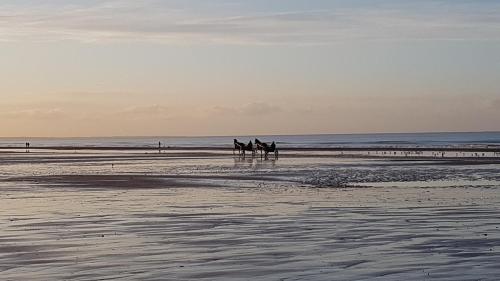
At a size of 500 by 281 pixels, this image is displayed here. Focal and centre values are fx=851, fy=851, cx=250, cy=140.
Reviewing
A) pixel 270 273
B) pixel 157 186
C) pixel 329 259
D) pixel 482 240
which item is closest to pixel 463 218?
pixel 482 240

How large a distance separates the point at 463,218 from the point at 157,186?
1564 centimetres

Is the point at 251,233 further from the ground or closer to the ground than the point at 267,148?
closer to the ground

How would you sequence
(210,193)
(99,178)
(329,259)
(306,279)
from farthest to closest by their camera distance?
1. (99,178)
2. (210,193)
3. (329,259)
4. (306,279)

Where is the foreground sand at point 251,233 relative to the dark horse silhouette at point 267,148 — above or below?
below

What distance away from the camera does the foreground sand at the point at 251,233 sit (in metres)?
12.0

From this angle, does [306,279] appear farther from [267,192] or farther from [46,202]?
[267,192]

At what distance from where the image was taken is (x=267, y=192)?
28.0 m

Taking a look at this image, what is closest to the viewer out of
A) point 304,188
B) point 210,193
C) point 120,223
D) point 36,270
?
point 36,270

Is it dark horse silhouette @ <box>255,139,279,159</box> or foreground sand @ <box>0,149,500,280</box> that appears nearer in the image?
foreground sand @ <box>0,149,500,280</box>

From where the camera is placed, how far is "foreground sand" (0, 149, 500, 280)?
1205cm

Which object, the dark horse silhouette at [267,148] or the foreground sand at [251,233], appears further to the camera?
the dark horse silhouette at [267,148]

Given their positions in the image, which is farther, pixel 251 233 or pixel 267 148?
pixel 267 148

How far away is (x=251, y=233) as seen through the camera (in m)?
16.2

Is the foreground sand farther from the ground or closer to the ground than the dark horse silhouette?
closer to the ground
